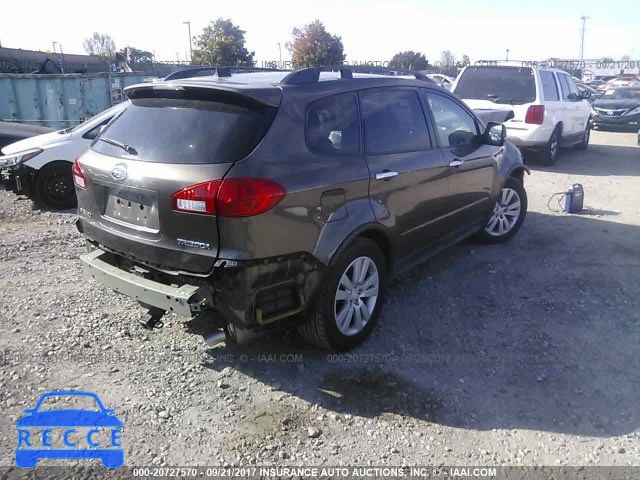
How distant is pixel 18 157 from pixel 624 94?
18.8 meters

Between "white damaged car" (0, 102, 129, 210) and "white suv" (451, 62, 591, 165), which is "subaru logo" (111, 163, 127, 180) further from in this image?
"white suv" (451, 62, 591, 165)

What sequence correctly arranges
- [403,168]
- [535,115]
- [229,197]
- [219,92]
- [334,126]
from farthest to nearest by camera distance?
1. [535,115]
2. [403,168]
3. [334,126]
4. [219,92]
5. [229,197]

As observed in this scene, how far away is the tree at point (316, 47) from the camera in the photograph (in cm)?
4009

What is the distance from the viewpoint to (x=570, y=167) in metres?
11.6

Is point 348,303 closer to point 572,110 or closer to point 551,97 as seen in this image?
point 551,97

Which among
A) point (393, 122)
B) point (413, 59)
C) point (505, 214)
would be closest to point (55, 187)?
point (393, 122)

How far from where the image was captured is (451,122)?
5.14m

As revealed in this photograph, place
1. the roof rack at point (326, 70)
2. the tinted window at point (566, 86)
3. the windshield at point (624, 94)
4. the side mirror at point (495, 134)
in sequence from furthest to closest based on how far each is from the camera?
the windshield at point (624, 94)
the tinted window at point (566, 86)
the side mirror at point (495, 134)
the roof rack at point (326, 70)

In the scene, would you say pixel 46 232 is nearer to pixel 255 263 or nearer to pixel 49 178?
pixel 49 178

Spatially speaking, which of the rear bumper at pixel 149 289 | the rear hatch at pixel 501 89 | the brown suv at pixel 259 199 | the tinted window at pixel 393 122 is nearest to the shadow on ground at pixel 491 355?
the brown suv at pixel 259 199

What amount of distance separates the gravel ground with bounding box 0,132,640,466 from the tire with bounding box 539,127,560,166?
608cm

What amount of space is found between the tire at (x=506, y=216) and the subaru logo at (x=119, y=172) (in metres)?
4.04

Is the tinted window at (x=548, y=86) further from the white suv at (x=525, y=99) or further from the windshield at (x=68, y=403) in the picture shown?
the windshield at (x=68, y=403)

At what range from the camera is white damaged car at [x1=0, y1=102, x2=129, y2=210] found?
7.72 m
